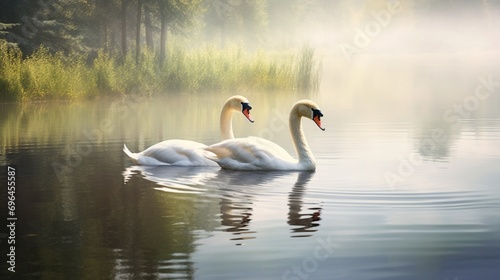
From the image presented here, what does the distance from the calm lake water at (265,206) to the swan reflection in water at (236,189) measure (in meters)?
0.03

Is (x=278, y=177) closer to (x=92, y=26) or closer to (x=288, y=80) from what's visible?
(x=288, y=80)

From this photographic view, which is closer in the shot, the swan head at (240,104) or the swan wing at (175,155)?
the swan wing at (175,155)

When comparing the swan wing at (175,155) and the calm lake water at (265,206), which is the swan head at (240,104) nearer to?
the swan wing at (175,155)

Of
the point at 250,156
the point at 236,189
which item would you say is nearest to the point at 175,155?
the point at 250,156

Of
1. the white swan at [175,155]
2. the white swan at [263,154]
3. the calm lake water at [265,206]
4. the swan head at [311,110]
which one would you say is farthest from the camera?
the white swan at [175,155]

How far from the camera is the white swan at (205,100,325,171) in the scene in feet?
48.1

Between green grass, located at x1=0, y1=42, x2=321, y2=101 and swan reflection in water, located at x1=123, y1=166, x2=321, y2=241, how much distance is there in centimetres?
1785

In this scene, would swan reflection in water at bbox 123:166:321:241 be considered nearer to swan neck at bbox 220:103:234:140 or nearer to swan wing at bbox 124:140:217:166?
swan wing at bbox 124:140:217:166

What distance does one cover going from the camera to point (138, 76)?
3584 centimetres

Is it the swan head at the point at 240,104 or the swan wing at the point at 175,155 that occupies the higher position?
the swan head at the point at 240,104

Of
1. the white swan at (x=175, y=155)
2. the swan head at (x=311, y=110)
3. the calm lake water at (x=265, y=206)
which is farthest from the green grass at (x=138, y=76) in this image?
the swan head at (x=311, y=110)

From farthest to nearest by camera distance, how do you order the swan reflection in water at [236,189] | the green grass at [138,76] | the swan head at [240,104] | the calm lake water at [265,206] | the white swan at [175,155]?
the green grass at [138,76], the swan head at [240,104], the white swan at [175,155], the swan reflection in water at [236,189], the calm lake water at [265,206]

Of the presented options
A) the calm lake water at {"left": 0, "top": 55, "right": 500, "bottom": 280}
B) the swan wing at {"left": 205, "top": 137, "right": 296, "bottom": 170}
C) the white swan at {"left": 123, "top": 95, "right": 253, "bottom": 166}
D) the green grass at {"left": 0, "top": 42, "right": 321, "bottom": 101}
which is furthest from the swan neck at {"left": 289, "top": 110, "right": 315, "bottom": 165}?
the green grass at {"left": 0, "top": 42, "right": 321, "bottom": 101}

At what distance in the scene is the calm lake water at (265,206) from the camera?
27.5 ft
